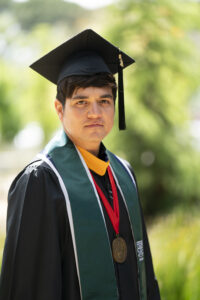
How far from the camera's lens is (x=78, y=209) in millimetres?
1705

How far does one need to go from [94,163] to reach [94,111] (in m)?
0.28

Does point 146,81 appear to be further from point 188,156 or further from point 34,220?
point 34,220

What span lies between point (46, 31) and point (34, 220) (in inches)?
371

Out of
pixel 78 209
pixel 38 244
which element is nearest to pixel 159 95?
pixel 78 209

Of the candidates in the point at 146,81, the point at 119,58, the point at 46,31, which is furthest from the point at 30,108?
the point at 119,58

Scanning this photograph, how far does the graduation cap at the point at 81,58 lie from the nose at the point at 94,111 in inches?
6.3

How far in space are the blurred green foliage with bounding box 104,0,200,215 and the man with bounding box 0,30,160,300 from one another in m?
4.65

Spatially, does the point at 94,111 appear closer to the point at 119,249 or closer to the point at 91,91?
the point at 91,91

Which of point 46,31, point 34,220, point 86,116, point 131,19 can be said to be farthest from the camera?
point 46,31

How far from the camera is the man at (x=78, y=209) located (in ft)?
5.29

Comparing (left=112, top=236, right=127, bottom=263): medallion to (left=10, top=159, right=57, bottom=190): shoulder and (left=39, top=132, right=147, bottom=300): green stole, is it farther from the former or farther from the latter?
(left=10, top=159, right=57, bottom=190): shoulder

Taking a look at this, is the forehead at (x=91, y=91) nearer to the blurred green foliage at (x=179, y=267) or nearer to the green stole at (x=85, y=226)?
the green stole at (x=85, y=226)

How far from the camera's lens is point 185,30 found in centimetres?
703

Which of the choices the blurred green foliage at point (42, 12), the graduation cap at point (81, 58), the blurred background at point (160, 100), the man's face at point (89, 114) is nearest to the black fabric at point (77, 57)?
the graduation cap at point (81, 58)
